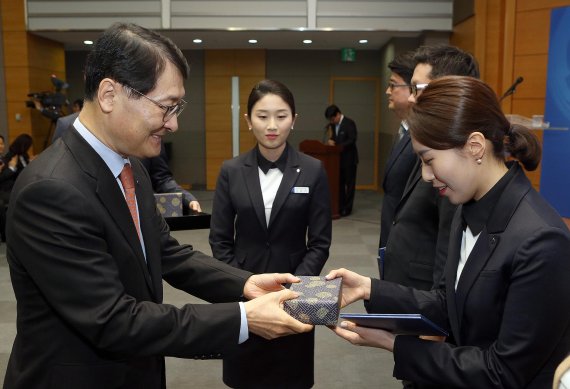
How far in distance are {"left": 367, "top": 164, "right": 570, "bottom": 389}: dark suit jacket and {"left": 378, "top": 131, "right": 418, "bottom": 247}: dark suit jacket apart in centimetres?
103

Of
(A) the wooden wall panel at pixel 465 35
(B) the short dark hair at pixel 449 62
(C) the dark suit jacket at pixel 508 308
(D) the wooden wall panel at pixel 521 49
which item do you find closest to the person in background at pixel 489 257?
(C) the dark suit jacket at pixel 508 308

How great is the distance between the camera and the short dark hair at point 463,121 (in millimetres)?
1521

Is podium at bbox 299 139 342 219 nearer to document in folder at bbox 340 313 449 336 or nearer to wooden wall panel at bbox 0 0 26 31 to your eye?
wooden wall panel at bbox 0 0 26 31

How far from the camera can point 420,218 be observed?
2367mm

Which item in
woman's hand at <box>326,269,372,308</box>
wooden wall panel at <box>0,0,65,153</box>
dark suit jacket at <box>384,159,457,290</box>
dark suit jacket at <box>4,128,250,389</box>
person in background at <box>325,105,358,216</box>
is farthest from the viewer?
wooden wall panel at <box>0,0,65,153</box>

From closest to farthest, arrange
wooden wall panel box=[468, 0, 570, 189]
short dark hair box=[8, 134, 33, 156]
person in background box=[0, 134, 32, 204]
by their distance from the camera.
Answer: wooden wall panel box=[468, 0, 570, 189]
person in background box=[0, 134, 32, 204]
short dark hair box=[8, 134, 33, 156]

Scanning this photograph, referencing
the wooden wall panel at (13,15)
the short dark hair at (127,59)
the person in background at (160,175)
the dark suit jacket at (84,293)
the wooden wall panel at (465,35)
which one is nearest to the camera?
the dark suit jacket at (84,293)

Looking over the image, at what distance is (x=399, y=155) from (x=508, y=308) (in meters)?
1.38

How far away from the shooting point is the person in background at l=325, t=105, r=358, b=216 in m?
9.11

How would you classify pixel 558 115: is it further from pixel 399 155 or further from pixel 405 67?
pixel 399 155

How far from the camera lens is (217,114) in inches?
493

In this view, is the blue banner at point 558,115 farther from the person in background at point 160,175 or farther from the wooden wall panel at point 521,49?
the person in background at point 160,175

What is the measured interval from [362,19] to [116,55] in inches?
328

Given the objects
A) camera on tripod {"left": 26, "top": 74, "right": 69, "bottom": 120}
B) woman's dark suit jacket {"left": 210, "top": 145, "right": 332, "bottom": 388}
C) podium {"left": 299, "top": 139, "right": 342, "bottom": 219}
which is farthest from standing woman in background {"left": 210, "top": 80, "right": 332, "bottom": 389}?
camera on tripod {"left": 26, "top": 74, "right": 69, "bottom": 120}
